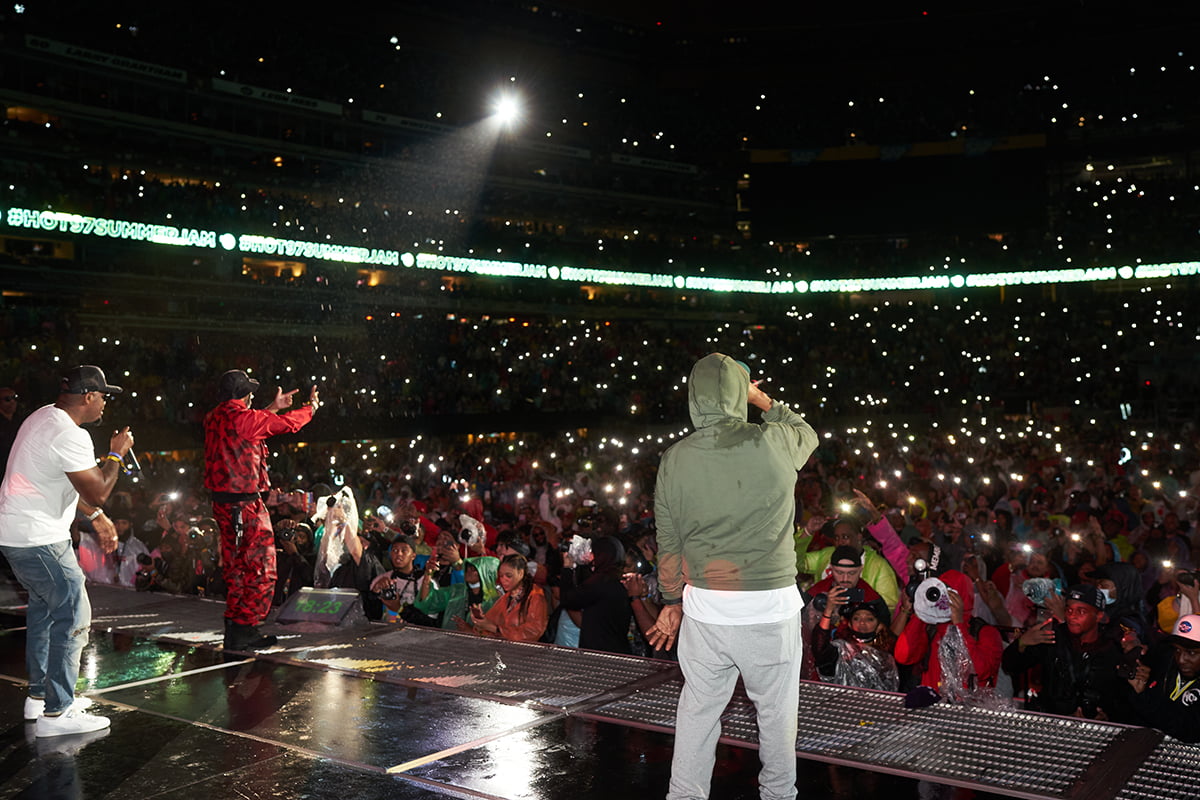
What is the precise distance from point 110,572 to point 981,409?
2503 cm

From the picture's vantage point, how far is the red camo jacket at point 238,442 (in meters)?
5.88

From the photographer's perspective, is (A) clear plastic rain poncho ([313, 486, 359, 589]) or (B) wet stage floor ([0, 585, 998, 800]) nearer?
(B) wet stage floor ([0, 585, 998, 800])

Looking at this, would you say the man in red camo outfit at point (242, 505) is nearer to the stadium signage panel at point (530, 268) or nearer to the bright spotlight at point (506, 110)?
the stadium signage panel at point (530, 268)

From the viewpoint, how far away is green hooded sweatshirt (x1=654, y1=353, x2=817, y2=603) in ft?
10.9

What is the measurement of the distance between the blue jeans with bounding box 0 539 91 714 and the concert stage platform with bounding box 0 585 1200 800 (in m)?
0.25

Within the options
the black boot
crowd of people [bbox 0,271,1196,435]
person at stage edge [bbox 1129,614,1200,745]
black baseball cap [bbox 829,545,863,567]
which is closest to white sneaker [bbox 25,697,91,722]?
the black boot

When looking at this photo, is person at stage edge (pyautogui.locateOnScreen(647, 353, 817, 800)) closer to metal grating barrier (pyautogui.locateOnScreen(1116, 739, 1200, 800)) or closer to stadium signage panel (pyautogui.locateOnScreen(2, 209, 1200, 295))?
metal grating barrier (pyautogui.locateOnScreen(1116, 739, 1200, 800))

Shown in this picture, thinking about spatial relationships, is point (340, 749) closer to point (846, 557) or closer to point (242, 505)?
point (242, 505)

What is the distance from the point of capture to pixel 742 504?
331cm

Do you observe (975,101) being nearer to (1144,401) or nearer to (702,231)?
(702,231)

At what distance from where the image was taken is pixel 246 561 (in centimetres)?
593

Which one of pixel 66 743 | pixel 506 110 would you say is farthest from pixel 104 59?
pixel 66 743

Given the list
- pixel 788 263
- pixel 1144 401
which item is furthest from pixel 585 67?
pixel 1144 401

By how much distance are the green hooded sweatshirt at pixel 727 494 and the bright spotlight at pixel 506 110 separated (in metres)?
34.8
